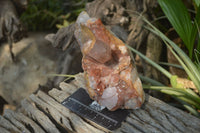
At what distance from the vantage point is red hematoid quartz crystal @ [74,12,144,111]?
119 centimetres

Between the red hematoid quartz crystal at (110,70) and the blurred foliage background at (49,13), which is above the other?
the blurred foliage background at (49,13)

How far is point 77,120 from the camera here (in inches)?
50.8

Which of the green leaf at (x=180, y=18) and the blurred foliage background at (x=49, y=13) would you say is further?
the blurred foliage background at (x=49, y=13)

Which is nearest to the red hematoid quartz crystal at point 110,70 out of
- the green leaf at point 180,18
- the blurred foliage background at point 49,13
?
the green leaf at point 180,18

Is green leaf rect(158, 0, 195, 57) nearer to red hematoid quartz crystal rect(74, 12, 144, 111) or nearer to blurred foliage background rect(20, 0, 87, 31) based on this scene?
red hematoid quartz crystal rect(74, 12, 144, 111)

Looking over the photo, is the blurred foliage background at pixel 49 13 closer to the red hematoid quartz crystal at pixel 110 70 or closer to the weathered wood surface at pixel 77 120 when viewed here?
the weathered wood surface at pixel 77 120

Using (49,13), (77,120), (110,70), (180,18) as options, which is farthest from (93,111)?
(49,13)

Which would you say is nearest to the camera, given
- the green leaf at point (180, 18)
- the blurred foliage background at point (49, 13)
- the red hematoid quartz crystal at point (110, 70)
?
the red hematoid quartz crystal at point (110, 70)

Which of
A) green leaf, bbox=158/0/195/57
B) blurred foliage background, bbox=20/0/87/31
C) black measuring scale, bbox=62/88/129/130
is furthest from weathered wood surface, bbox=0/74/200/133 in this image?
blurred foliage background, bbox=20/0/87/31

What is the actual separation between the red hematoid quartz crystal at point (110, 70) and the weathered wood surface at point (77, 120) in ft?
0.36

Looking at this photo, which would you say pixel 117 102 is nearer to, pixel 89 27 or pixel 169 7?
pixel 89 27

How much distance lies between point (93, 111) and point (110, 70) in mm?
295

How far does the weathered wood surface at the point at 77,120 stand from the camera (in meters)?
1.20

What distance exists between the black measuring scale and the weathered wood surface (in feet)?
0.10
